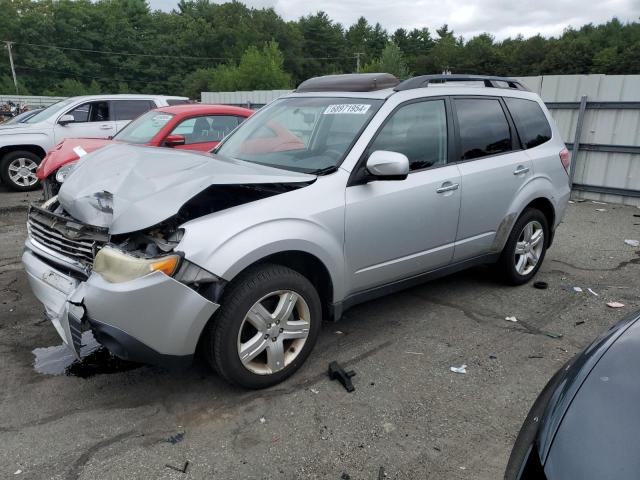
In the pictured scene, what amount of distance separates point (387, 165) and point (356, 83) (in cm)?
108

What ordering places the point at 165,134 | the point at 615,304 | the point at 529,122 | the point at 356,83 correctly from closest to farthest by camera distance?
the point at 356,83 → the point at 615,304 → the point at 529,122 → the point at 165,134

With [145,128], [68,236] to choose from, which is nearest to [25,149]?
[145,128]

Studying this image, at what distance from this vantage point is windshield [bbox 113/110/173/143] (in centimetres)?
738

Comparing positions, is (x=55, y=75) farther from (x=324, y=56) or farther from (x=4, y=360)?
(x=4, y=360)

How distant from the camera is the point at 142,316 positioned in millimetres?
2617

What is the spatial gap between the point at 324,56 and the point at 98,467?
102371mm

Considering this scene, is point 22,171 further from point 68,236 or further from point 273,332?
point 273,332

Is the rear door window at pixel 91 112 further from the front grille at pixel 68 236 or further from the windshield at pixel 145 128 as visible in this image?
the front grille at pixel 68 236

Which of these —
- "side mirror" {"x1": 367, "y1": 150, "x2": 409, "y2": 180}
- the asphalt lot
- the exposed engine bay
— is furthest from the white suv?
"side mirror" {"x1": 367, "y1": 150, "x2": 409, "y2": 180}

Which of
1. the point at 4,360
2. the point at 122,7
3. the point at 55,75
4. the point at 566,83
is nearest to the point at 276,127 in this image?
the point at 4,360

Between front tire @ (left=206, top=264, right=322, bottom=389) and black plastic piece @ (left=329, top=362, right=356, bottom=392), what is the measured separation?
21 cm

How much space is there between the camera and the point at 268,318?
3021 mm

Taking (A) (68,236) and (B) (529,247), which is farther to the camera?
(B) (529,247)

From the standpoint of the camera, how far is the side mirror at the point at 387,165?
3223mm
